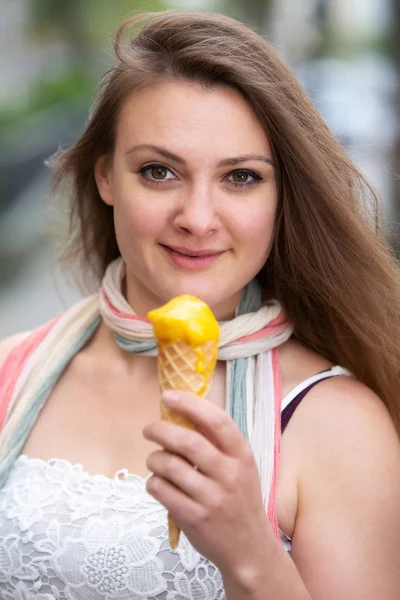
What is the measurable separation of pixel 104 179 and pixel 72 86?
19923 mm

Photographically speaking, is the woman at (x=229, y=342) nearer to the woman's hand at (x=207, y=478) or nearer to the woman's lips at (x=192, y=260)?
the woman's lips at (x=192, y=260)

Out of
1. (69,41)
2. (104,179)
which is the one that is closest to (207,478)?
(104,179)

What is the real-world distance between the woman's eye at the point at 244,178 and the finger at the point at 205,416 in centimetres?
91

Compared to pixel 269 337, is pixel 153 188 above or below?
above

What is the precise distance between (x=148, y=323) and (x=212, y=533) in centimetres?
98

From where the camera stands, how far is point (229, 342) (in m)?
2.73

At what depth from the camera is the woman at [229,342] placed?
97.7 inches

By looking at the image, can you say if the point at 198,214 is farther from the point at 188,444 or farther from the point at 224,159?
the point at 188,444

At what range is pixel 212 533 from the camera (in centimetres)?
192

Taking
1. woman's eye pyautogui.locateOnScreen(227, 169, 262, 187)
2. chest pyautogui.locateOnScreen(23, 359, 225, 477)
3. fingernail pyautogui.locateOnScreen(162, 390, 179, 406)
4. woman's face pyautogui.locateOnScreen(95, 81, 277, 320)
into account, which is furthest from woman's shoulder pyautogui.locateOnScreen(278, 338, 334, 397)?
fingernail pyautogui.locateOnScreen(162, 390, 179, 406)

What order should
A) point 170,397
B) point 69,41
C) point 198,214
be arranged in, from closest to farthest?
1. point 170,397
2. point 198,214
3. point 69,41

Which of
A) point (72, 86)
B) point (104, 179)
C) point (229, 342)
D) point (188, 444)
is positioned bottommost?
point (72, 86)

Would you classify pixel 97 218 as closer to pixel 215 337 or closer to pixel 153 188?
pixel 153 188

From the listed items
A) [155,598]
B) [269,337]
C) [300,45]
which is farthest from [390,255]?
[300,45]
